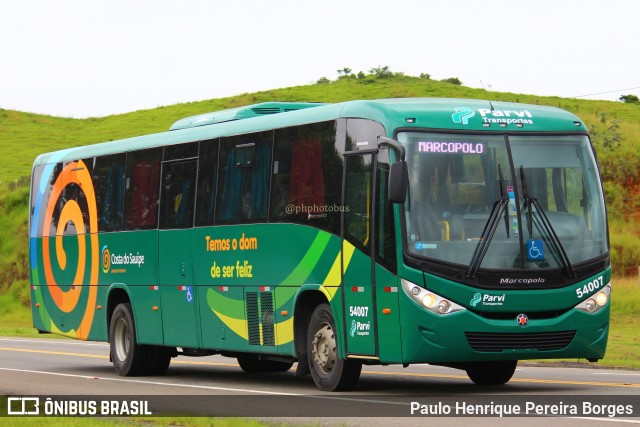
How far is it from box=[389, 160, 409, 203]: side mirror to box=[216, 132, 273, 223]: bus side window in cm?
351

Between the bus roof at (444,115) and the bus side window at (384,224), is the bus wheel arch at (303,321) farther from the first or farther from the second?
the bus roof at (444,115)

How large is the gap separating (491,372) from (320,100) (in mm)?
83018

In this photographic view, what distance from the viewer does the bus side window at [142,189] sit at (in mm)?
22703

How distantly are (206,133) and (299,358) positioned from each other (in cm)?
460

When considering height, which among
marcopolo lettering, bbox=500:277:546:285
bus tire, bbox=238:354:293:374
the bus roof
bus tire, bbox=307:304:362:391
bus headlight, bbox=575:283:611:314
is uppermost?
the bus roof

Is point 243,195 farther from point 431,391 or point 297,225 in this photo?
point 431,391

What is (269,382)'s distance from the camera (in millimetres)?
20484

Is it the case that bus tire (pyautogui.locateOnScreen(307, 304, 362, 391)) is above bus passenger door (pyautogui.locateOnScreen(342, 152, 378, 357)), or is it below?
below

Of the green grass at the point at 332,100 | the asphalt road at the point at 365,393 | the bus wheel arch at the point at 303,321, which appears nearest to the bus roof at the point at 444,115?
the bus wheel arch at the point at 303,321

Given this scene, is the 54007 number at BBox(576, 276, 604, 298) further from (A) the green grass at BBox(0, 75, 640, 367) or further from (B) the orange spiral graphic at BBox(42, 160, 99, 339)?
(B) the orange spiral graphic at BBox(42, 160, 99, 339)

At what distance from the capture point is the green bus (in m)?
16.0

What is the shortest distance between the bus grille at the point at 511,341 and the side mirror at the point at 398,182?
1740mm

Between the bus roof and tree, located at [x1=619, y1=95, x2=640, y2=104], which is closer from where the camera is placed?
the bus roof

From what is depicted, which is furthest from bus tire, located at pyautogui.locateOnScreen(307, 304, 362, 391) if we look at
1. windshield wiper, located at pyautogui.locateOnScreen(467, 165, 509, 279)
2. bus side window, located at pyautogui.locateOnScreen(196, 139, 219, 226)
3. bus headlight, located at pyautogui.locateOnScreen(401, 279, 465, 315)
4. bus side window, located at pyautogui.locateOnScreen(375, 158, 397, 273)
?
bus side window, located at pyautogui.locateOnScreen(196, 139, 219, 226)
